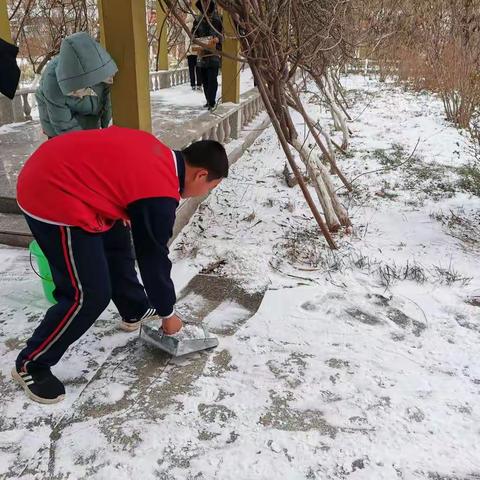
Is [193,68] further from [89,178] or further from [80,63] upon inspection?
[89,178]

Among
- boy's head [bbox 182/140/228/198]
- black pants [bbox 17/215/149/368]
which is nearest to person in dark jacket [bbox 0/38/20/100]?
black pants [bbox 17/215/149/368]

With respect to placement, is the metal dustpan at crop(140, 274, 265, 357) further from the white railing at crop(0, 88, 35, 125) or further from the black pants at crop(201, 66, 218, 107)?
the white railing at crop(0, 88, 35, 125)

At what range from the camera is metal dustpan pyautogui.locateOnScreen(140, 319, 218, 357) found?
6.88 ft

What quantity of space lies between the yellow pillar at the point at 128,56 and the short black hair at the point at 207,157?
1222 mm

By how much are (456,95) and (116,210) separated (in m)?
8.64

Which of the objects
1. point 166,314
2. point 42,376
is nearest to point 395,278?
point 166,314

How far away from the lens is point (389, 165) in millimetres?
6066

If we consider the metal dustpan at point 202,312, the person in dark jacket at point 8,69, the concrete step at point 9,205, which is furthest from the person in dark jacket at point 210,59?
the metal dustpan at point 202,312

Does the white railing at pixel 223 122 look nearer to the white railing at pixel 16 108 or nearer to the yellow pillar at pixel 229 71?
the yellow pillar at pixel 229 71

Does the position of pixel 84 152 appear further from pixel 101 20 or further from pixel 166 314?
pixel 101 20

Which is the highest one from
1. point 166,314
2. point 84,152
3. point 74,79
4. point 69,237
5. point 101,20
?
point 101,20

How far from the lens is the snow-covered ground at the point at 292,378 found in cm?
161

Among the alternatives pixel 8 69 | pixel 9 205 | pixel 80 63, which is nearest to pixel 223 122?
pixel 9 205

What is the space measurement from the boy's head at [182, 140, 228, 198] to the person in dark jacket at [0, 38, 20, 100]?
120cm
